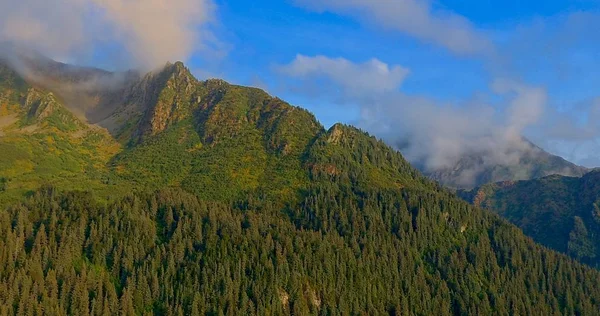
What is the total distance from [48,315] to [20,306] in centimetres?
1064

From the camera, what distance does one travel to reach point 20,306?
7849 inches

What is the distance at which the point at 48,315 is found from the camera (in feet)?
655
